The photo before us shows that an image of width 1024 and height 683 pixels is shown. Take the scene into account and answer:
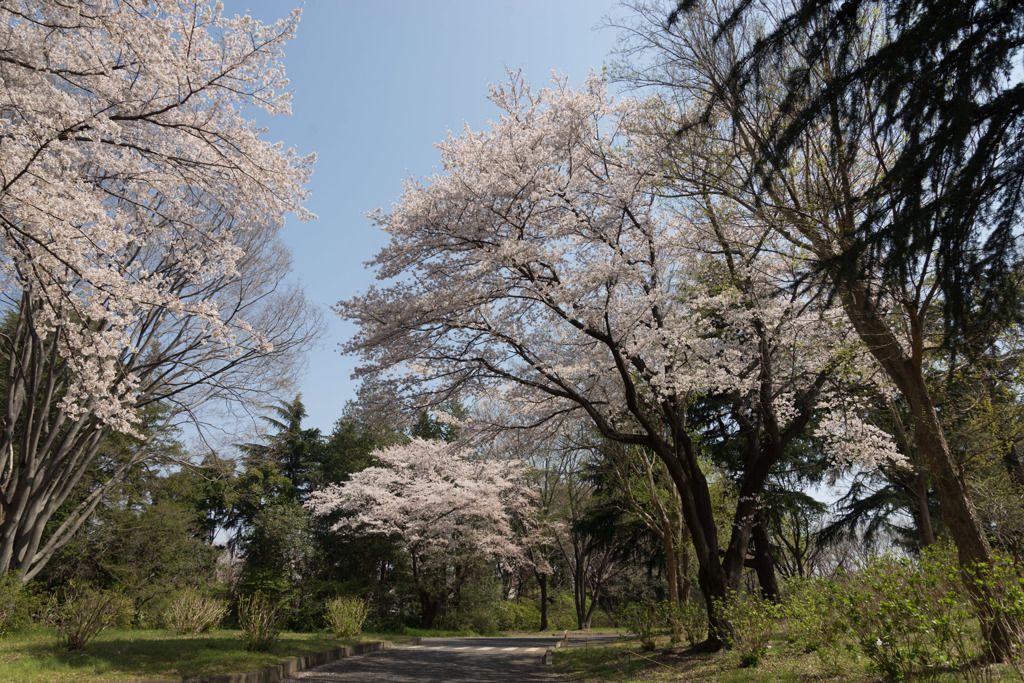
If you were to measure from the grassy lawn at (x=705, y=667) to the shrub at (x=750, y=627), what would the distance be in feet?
0.49

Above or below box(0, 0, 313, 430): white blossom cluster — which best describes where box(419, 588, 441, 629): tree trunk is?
below

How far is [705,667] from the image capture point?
7.53 metres

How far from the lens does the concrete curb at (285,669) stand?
5.69 m

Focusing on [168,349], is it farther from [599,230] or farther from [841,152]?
[841,152]

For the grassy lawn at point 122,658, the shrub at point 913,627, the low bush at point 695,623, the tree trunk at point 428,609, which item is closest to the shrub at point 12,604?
the grassy lawn at point 122,658

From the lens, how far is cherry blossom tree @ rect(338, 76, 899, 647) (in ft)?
27.2

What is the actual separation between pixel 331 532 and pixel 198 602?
10688 millimetres

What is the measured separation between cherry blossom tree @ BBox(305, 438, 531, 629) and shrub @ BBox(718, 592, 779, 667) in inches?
474

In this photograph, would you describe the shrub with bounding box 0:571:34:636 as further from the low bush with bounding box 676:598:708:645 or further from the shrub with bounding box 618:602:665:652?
the low bush with bounding box 676:598:708:645

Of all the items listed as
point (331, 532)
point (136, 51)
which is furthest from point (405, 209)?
point (331, 532)

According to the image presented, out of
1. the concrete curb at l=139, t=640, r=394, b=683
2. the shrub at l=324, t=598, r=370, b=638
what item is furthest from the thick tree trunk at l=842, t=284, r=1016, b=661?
the shrub at l=324, t=598, r=370, b=638

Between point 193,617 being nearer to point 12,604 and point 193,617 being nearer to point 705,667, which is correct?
point 12,604

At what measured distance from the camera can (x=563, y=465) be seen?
67.9 feet

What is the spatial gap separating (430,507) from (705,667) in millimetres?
13563
